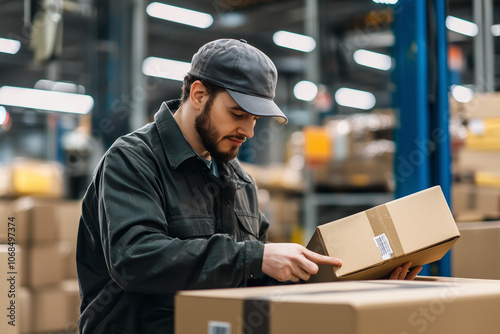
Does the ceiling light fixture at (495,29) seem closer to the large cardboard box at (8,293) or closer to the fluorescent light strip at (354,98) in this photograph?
the large cardboard box at (8,293)

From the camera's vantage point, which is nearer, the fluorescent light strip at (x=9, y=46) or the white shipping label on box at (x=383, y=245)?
the white shipping label on box at (x=383, y=245)

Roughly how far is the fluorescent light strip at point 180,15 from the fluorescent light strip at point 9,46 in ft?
6.24

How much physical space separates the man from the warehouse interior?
26.7 inches

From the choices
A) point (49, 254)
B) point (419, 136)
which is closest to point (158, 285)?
point (419, 136)

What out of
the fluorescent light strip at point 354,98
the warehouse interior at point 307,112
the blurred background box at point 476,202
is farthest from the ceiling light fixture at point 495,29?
the fluorescent light strip at point 354,98

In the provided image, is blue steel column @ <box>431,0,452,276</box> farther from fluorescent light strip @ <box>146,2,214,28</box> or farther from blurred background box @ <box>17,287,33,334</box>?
fluorescent light strip @ <box>146,2,214,28</box>

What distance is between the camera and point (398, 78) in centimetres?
277

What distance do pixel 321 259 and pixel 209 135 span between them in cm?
56

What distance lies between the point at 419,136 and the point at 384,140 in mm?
3996

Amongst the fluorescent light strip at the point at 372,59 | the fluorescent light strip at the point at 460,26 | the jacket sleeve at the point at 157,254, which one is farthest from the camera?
the fluorescent light strip at the point at 372,59

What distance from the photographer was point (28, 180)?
5.65 m

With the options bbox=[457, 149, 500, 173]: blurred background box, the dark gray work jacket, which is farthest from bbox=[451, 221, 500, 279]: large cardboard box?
bbox=[457, 149, 500, 173]: blurred background box

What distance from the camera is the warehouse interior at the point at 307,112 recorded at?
271cm

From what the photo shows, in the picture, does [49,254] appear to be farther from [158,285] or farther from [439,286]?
[439,286]
